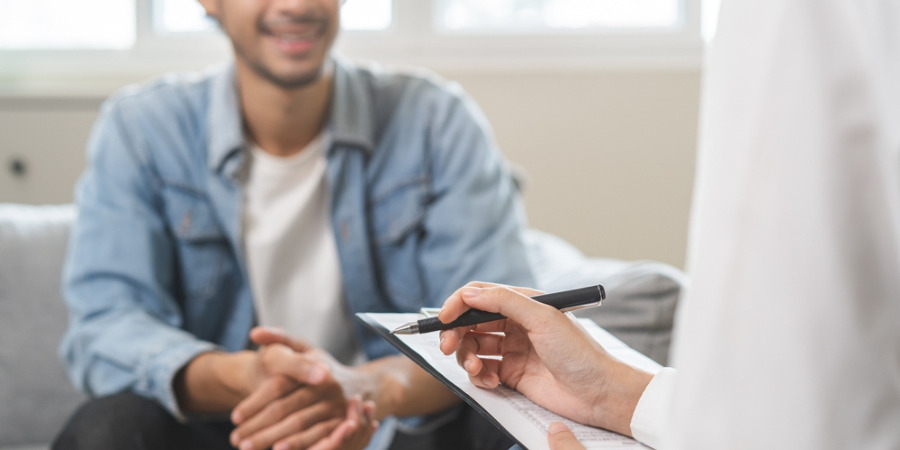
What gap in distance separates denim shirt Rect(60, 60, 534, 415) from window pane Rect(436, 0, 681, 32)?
3.59 feet

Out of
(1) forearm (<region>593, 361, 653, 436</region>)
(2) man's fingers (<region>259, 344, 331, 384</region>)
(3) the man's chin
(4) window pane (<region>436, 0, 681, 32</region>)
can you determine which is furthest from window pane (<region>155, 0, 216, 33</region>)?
(1) forearm (<region>593, 361, 653, 436</region>)

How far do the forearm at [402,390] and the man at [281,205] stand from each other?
0.20 ft

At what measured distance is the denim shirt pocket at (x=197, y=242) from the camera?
4.59 ft

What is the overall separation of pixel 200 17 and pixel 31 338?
1238 millimetres

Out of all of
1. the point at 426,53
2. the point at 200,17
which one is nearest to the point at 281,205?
the point at 426,53

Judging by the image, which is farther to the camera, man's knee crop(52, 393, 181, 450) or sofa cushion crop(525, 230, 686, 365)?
sofa cushion crop(525, 230, 686, 365)

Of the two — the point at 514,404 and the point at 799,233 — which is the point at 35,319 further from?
the point at 799,233

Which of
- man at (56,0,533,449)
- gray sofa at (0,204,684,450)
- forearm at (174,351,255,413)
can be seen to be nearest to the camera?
forearm at (174,351,255,413)

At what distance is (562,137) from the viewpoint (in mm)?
2377

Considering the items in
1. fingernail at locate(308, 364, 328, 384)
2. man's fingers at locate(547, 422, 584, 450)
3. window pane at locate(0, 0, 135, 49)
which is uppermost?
man's fingers at locate(547, 422, 584, 450)

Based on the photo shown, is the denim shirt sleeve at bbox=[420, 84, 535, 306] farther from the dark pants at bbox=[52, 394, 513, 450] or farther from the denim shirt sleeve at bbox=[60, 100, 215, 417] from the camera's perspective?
the denim shirt sleeve at bbox=[60, 100, 215, 417]

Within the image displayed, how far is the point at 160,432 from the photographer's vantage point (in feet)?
3.76

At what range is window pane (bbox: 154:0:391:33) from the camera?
2521mm

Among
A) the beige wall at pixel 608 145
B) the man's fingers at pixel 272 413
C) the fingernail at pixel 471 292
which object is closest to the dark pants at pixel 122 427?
the man's fingers at pixel 272 413
